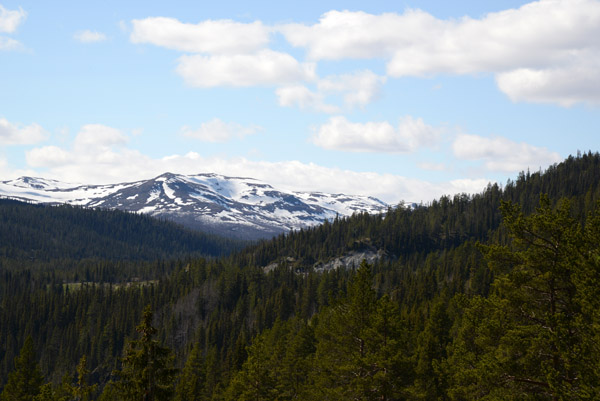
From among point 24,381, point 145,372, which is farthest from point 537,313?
point 24,381

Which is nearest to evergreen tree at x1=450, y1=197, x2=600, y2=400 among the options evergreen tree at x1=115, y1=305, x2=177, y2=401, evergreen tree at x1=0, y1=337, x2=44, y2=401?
evergreen tree at x1=115, y1=305, x2=177, y2=401

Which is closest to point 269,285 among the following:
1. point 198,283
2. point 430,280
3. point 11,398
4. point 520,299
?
point 198,283

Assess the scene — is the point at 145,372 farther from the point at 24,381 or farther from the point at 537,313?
the point at 24,381

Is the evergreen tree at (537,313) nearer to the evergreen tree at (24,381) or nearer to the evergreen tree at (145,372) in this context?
the evergreen tree at (145,372)

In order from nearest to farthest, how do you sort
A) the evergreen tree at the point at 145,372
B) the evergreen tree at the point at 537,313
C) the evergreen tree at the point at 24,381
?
the evergreen tree at the point at 537,313 → the evergreen tree at the point at 145,372 → the evergreen tree at the point at 24,381

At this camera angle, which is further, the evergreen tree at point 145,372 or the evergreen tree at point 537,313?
the evergreen tree at point 145,372

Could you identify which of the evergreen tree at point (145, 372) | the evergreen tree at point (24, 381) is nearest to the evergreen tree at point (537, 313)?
the evergreen tree at point (145, 372)

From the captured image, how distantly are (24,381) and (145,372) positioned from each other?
35035mm

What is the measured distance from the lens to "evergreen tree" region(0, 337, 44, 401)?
54.0 m

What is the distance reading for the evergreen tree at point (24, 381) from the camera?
2127 inches

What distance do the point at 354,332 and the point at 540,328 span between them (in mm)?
12055

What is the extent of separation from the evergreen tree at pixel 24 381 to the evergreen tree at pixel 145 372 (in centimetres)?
3104

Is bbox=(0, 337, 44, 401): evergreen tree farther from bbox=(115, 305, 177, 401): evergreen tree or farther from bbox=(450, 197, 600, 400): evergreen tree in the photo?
bbox=(450, 197, 600, 400): evergreen tree

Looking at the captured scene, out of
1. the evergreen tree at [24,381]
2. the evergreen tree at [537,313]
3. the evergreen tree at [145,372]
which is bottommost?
the evergreen tree at [24,381]
